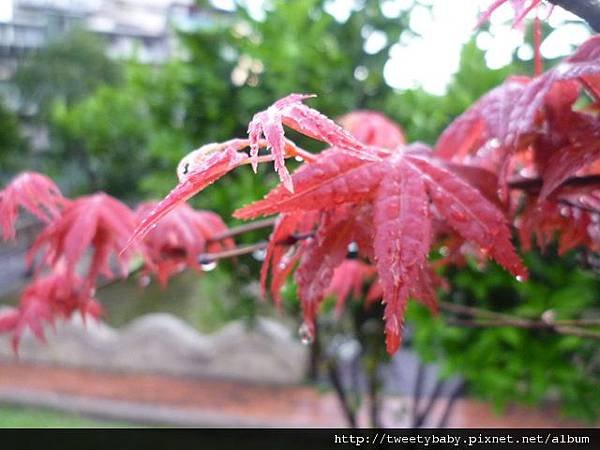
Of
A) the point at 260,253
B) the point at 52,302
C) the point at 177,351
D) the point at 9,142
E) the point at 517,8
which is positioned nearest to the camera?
the point at 517,8

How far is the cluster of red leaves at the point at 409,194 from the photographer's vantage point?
29 centimetres

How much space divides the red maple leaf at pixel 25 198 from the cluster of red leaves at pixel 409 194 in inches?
6.8

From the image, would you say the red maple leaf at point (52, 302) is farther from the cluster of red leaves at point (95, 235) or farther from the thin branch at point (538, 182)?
the thin branch at point (538, 182)

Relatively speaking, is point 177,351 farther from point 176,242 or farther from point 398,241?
point 398,241

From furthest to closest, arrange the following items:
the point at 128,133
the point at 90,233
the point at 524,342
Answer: the point at 128,133 < the point at 524,342 < the point at 90,233

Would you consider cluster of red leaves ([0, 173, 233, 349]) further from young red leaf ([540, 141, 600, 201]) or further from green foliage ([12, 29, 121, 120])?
green foliage ([12, 29, 121, 120])

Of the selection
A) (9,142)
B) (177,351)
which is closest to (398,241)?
(177,351)

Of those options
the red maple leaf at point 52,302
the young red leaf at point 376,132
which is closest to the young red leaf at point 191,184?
the red maple leaf at point 52,302

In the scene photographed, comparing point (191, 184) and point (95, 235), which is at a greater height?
point (95, 235)

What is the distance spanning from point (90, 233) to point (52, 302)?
7.8 inches

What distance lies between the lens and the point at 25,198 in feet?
1.62

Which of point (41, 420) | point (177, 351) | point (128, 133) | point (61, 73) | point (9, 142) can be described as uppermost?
point (61, 73)

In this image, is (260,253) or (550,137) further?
(260,253)
